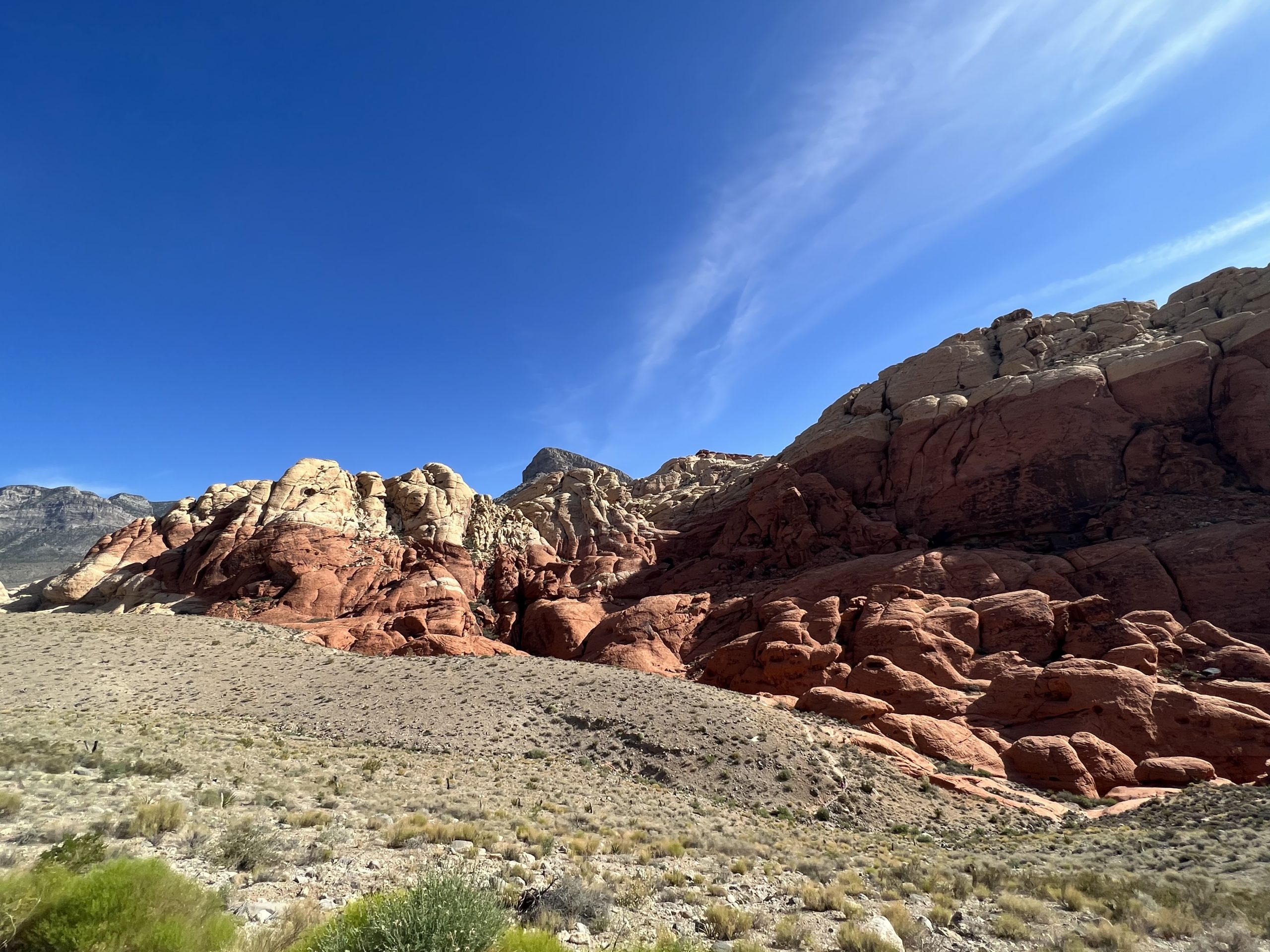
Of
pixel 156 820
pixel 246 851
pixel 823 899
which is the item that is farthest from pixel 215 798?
pixel 823 899

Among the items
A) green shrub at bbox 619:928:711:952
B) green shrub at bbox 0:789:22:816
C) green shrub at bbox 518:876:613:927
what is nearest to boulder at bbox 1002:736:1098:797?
green shrub at bbox 619:928:711:952

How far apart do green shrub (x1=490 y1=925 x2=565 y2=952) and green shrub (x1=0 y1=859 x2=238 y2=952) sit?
256 cm

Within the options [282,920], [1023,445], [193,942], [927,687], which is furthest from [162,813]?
[1023,445]

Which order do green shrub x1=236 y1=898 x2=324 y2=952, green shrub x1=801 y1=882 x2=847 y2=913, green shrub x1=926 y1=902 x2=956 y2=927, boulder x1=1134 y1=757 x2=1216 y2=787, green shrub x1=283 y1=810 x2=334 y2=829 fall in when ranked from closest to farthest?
green shrub x1=236 y1=898 x2=324 y2=952
green shrub x1=926 y1=902 x2=956 y2=927
green shrub x1=801 y1=882 x2=847 y2=913
green shrub x1=283 y1=810 x2=334 y2=829
boulder x1=1134 y1=757 x2=1216 y2=787

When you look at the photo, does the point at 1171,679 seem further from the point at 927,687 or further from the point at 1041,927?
the point at 1041,927

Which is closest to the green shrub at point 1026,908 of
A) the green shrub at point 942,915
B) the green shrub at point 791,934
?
the green shrub at point 942,915

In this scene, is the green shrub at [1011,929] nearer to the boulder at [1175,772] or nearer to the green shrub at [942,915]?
the green shrub at [942,915]

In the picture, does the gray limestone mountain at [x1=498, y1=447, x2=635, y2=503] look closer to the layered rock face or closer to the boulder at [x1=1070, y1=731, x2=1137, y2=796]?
the layered rock face

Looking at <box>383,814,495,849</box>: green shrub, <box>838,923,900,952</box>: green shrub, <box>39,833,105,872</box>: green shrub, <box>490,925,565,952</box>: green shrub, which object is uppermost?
<box>39,833,105,872</box>: green shrub

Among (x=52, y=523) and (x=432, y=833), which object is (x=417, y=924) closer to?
(x=432, y=833)

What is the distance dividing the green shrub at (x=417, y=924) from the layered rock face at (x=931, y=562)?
19.7 meters

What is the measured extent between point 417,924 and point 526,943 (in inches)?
40.1

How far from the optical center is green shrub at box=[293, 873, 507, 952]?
5.07m

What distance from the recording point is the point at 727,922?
24.6 feet
